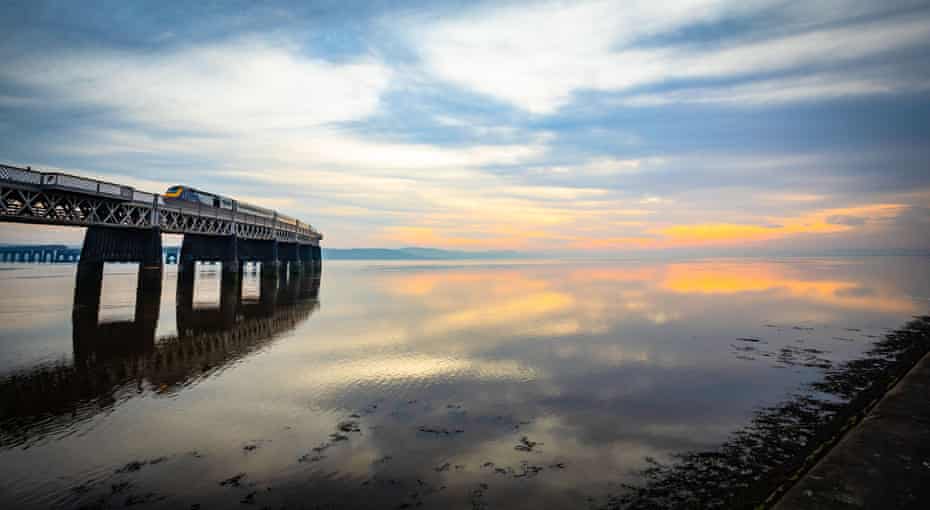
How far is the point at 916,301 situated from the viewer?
47156mm

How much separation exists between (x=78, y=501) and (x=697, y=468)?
13.2 m

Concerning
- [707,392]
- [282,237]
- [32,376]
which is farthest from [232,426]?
[282,237]

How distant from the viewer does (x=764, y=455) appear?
1093cm

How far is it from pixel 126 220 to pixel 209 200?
727 inches

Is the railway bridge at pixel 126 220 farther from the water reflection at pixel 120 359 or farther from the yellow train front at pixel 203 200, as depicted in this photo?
the water reflection at pixel 120 359

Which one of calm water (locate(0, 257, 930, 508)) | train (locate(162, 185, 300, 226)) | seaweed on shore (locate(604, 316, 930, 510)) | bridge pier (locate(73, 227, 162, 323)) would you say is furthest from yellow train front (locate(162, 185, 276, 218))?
seaweed on shore (locate(604, 316, 930, 510))

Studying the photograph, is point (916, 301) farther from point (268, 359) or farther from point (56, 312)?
point (56, 312)

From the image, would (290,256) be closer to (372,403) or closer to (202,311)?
(202,311)

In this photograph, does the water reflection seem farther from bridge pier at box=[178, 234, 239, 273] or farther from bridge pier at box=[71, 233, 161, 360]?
bridge pier at box=[178, 234, 239, 273]

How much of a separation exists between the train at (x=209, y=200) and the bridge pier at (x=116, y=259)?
189 inches

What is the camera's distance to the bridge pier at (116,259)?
134 ft

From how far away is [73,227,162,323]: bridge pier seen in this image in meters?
40.8

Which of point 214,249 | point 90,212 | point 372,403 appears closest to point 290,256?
point 214,249

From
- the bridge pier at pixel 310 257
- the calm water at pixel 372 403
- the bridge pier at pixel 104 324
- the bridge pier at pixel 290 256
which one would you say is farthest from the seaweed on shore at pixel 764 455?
the bridge pier at pixel 310 257
